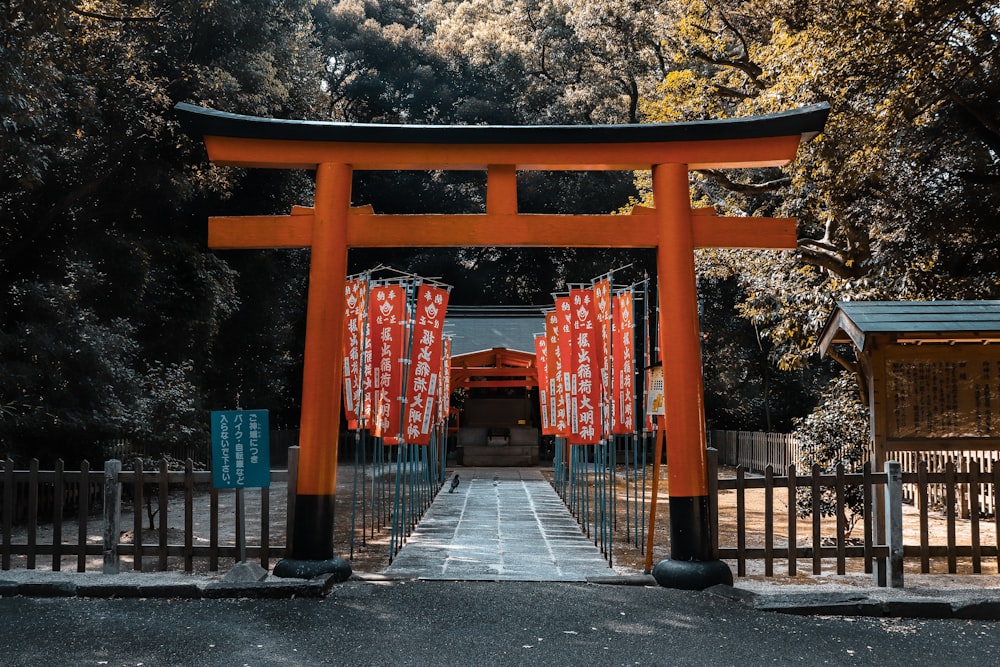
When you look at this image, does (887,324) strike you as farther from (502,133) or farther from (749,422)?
(749,422)

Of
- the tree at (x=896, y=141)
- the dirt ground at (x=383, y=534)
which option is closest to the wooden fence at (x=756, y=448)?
the dirt ground at (x=383, y=534)

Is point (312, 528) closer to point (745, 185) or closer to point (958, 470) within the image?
point (958, 470)

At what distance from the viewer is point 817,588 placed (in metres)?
7.06

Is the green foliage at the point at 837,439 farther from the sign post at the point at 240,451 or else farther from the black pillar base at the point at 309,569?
the sign post at the point at 240,451

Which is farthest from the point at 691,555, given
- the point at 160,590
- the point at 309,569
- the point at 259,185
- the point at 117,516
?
the point at 259,185

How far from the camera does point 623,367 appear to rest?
10.1 m

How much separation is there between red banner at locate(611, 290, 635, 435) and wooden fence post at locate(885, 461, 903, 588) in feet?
10.2

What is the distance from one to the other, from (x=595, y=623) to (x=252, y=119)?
4822 mm

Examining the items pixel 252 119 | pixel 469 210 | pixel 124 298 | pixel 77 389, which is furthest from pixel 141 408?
pixel 469 210

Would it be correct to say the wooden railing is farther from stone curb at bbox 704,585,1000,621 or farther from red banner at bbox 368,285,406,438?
red banner at bbox 368,285,406,438

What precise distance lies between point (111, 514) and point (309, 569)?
182 cm

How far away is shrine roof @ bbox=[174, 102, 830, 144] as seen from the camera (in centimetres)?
757

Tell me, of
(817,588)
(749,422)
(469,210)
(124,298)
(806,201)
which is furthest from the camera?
(469,210)

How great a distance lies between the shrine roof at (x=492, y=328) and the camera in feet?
82.9
